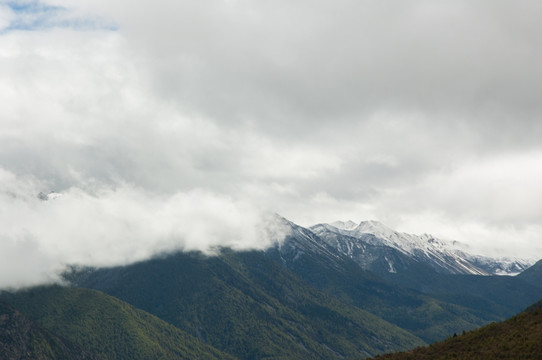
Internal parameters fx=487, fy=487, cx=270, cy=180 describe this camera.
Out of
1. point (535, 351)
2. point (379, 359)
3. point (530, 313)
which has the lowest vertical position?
point (379, 359)

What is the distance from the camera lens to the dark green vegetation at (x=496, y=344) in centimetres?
10350

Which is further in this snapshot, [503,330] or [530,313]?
[530,313]

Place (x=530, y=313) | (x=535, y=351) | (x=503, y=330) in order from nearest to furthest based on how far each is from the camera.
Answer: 1. (x=535, y=351)
2. (x=503, y=330)
3. (x=530, y=313)

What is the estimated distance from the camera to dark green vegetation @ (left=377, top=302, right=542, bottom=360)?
104 metres

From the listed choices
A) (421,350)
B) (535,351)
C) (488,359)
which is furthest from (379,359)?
(535,351)

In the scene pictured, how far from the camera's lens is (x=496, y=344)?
111562 millimetres

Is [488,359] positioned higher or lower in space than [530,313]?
lower

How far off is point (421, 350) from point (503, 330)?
20.9m

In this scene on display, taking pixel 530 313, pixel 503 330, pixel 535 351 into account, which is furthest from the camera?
pixel 530 313

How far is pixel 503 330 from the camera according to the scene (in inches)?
4737

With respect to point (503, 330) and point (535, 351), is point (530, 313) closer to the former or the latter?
point (503, 330)

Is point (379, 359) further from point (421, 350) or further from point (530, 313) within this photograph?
point (530, 313)

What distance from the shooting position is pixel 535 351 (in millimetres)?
100250

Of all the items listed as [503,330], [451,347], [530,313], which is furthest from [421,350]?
[530,313]
